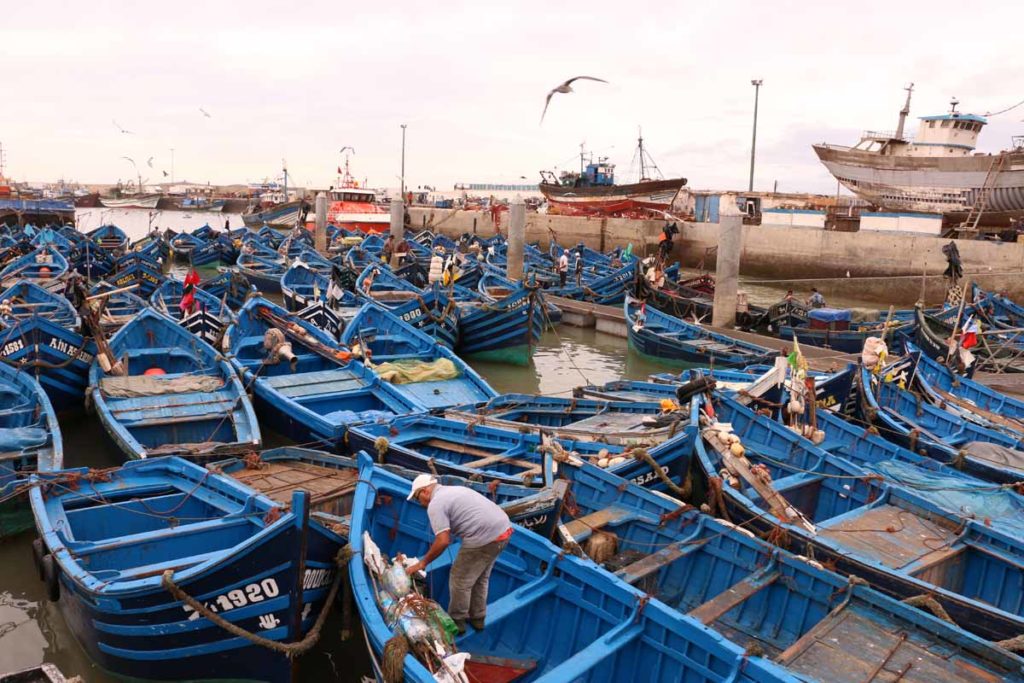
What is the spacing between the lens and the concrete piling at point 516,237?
28016mm

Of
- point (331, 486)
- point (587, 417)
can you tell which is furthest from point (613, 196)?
point (331, 486)

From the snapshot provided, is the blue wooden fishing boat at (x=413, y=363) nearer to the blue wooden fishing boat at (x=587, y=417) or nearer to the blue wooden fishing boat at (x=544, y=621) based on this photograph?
the blue wooden fishing boat at (x=587, y=417)

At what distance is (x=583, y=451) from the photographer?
9.84 meters

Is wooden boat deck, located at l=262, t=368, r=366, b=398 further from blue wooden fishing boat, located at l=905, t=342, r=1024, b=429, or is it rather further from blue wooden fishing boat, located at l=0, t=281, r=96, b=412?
blue wooden fishing boat, located at l=905, t=342, r=1024, b=429

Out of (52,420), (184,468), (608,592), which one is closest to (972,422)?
(608,592)

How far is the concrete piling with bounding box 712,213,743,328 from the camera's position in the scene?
2270cm

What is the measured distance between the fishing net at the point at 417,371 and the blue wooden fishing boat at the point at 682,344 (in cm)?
695

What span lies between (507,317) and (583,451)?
9911 millimetres

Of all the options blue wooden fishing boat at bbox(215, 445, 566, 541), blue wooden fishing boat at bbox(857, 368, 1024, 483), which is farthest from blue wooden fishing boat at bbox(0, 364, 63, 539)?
blue wooden fishing boat at bbox(857, 368, 1024, 483)

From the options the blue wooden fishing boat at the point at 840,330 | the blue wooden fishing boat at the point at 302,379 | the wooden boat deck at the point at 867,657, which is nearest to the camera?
the wooden boat deck at the point at 867,657

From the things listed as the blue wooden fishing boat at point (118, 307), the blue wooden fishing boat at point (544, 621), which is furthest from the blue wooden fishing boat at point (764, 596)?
the blue wooden fishing boat at point (118, 307)

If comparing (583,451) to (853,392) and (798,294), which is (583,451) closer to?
(853,392)

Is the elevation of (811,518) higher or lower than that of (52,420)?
lower

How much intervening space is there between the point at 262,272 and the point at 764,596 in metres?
27.8
